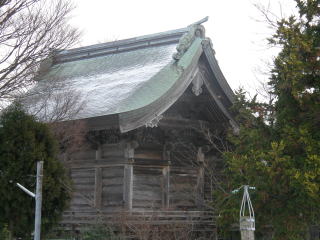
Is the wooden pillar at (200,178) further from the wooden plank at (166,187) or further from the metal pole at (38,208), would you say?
the metal pole at (38,208)

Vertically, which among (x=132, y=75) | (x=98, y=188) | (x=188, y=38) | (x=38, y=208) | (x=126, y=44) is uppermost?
(x=126, y=44)

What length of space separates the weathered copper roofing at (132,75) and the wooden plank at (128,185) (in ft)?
5.22

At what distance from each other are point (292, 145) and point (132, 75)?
25.1 ft

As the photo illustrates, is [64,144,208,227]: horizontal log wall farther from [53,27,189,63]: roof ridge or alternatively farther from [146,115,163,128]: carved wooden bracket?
[53,27,189,63]: roof ridge

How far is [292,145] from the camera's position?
9.26 metres

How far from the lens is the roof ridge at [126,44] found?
1727cm

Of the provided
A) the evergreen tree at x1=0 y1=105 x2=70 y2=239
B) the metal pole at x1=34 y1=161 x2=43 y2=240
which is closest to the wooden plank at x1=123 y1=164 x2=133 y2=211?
the evergreen tree at x1=0 y1=105 x2=70 y2=239

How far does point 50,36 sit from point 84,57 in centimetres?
770

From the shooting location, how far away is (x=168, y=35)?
17.3 m

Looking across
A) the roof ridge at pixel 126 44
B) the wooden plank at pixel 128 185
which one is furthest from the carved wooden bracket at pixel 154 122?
the roof ridge at pixel 126 44

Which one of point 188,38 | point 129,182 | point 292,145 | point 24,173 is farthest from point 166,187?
point 292,145

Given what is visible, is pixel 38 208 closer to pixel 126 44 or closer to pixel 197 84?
pixel 197 84

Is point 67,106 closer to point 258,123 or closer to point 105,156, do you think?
point 105,156

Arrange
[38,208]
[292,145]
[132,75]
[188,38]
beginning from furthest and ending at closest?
[132,75]
[188,38]
[292,145]
[38,208]
